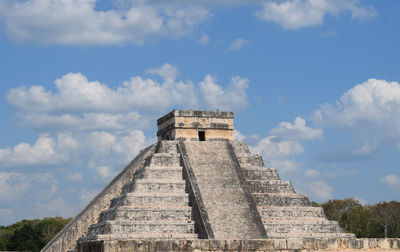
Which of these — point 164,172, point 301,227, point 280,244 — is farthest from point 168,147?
point 280,244

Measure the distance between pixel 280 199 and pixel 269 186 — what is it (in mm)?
974

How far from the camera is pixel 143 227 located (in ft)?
86.6

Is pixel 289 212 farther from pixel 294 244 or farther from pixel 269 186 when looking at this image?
pixel 294 244

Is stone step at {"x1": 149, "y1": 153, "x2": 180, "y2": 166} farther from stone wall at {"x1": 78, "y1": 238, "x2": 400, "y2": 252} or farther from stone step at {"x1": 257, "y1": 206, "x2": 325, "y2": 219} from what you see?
stone wall at {"x1": 78, "y1": 238, "x2": 400, "y2": 252}

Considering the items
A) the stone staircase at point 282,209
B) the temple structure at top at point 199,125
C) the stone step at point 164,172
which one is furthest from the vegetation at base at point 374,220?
the stone step at point 164,172

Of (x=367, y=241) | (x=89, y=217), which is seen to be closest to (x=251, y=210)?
(x=89, y=217)

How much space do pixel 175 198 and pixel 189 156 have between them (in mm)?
3177

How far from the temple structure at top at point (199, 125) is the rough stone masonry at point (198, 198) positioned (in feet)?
0.16

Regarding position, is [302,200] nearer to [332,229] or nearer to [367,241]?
[332,229]

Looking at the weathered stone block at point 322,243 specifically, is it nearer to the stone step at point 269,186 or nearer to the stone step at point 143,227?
the stone step at point 143,227

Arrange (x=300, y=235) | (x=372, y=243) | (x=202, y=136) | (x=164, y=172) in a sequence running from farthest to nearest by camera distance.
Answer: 1. (x=202, y=136)
2. (x=164, y=172)
3. (x=300, y=235)
4. (x=372, y=243)

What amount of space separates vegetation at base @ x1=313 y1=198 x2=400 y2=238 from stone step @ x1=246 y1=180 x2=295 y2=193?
65.2 ft

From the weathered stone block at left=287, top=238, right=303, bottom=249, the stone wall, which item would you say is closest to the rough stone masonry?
the stone wall

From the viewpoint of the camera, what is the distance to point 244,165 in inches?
1224
